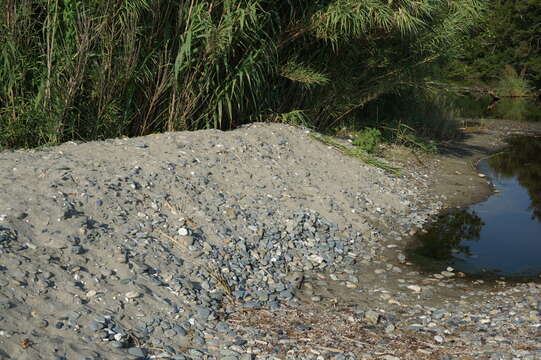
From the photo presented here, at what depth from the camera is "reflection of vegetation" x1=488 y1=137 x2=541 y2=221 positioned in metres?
9.15

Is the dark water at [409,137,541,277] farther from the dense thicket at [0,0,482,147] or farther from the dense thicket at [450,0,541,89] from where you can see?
the dense thicket at [450,0,541,89]

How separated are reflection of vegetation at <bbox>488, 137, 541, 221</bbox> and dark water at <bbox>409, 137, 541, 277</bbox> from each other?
3 centimetres

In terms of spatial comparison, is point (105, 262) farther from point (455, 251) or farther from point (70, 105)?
point (455, 251)

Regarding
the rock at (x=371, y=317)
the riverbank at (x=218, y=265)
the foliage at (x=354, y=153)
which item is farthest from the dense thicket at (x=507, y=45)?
the rock at (x=371, y=317)

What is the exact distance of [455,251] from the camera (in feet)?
20.9

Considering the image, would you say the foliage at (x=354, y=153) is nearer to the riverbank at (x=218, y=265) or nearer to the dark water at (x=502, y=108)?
the riverbank at (x=218, y=265)

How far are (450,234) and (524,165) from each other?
509 cm

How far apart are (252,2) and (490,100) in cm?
1755

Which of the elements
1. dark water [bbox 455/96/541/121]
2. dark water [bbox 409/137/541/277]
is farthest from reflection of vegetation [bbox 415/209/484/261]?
dark water [bbox 455/96/541/121]

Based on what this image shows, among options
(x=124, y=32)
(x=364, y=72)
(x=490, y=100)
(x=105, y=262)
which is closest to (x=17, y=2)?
(x=124, y=32)

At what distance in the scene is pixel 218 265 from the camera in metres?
5.07

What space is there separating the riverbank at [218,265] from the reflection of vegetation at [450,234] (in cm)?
24

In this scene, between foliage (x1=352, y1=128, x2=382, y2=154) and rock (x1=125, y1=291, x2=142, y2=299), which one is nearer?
rock (x1=125, y1=291, x2=142, y2=299)

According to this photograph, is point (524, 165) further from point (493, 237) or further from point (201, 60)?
point (201, 60)
